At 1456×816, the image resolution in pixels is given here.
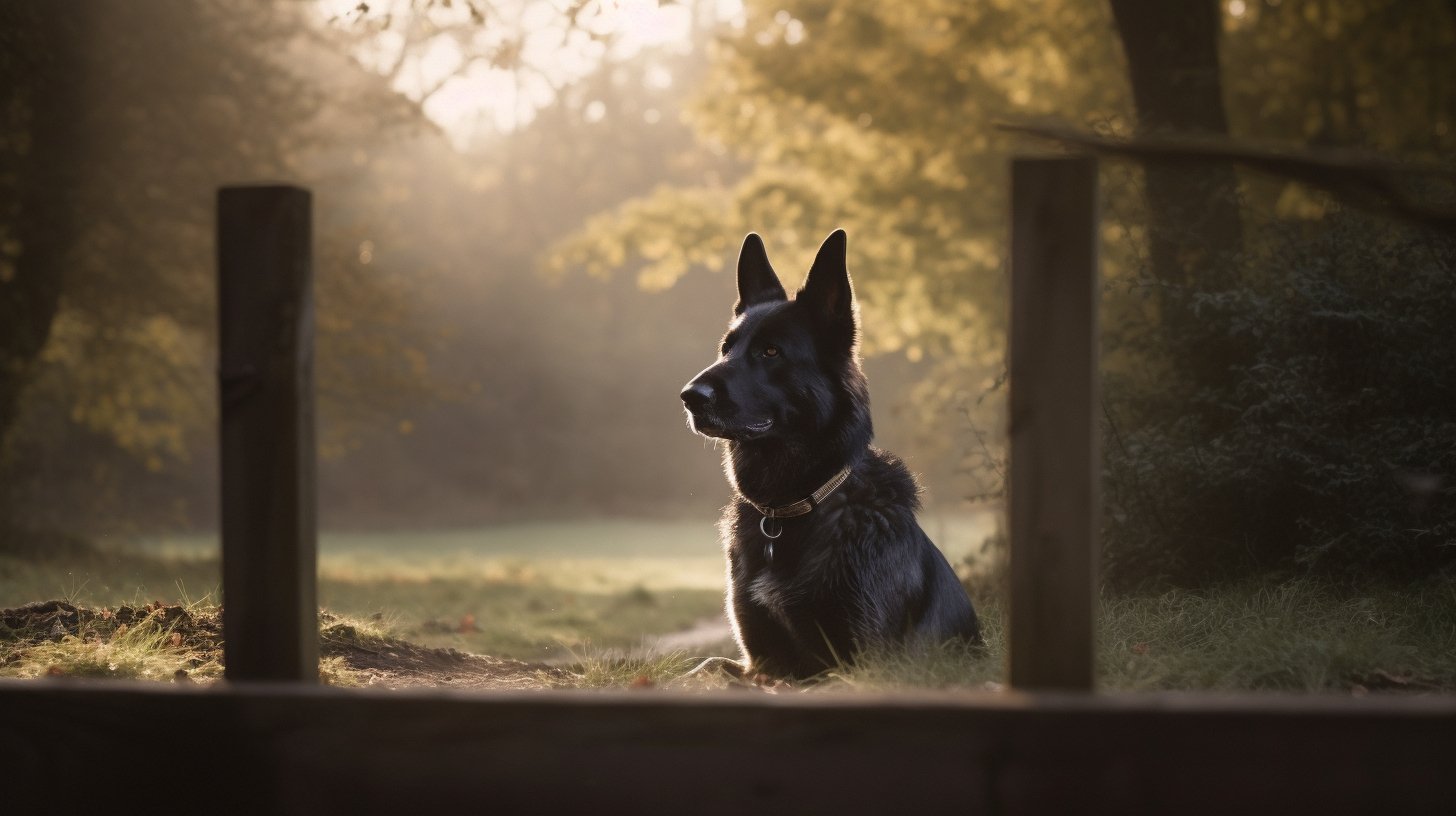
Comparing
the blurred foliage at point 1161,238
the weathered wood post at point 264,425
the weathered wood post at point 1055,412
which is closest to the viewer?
the weathered wood post at point 1055,412

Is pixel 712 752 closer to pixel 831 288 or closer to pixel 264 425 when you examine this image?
pixel 264 425

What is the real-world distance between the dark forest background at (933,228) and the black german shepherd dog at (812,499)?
1636mm

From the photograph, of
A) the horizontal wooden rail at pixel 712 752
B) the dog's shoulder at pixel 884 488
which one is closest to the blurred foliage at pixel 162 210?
the dog's shoulder at pixel 884 488

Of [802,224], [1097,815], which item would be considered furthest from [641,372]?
[1097,815]

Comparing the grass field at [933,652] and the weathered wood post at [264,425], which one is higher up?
the weathered wood post at [264,425]

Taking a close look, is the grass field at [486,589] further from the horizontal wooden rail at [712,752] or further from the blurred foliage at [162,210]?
the horizontal wooden rail at [712,752]

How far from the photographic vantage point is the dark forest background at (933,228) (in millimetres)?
6273

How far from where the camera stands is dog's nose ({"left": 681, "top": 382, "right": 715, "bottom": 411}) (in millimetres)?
4398

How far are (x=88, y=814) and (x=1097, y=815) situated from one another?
2392 millimetres

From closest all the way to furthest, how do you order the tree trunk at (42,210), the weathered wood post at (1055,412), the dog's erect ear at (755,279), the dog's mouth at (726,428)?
the weathered wood post at (1055,412) < the dog's mouth at (726,428) < the dog's erect ear at (755,279) < the tree trunk at (42,210)

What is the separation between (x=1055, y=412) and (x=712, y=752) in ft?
3.71

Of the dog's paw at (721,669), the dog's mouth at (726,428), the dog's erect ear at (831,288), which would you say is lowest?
the dog's paw at (721,669)

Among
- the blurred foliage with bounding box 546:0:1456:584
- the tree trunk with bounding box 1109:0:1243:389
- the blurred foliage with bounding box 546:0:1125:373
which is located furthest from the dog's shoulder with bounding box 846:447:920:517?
the blurred foliage with bounding box 546:0:1125:373

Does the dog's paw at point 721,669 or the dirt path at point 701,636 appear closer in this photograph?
the dog's paw at point 721,669
